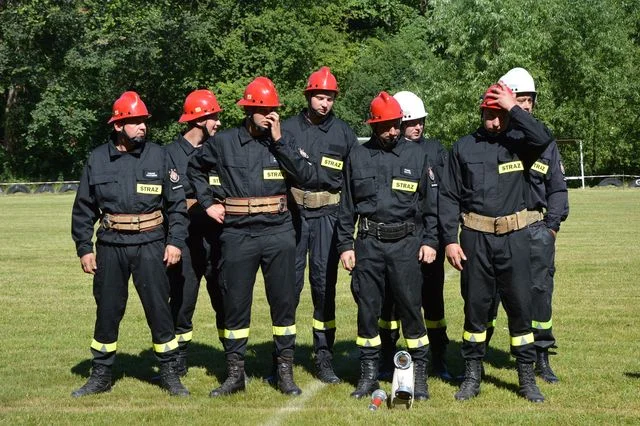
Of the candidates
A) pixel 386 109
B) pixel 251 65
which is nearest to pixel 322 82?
pixel 386 109

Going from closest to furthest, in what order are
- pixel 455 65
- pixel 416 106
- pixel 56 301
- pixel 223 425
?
pixel 223 425 → pixel 416 106 → pixel 56 301 → pixel 455 65

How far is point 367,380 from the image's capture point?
8.52m

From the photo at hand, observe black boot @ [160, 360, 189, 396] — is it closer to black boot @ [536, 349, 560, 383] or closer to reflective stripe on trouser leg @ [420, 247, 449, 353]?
reflective stripe on trouser leg @ [420, 247, 449, 353]

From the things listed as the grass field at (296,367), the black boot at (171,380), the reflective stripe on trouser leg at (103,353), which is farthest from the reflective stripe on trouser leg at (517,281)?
the reflective stripe on trouser leg at (103,353)

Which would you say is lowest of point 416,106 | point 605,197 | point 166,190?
point 605,197

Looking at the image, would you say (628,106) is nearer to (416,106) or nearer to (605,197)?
(605,197)

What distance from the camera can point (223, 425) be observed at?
297 inches

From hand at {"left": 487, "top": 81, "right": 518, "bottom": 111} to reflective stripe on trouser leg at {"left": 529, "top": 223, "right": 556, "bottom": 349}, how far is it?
1498 millimetres

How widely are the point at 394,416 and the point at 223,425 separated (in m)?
1.32

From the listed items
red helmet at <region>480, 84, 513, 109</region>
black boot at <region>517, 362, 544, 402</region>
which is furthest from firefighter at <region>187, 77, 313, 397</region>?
black boot at <region>517, 362, 544, 402</region>

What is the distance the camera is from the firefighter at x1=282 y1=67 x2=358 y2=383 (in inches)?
363

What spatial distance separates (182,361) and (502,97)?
397cm

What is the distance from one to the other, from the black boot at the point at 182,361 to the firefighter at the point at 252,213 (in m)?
0.99

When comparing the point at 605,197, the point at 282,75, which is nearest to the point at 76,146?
the point at 282,75
